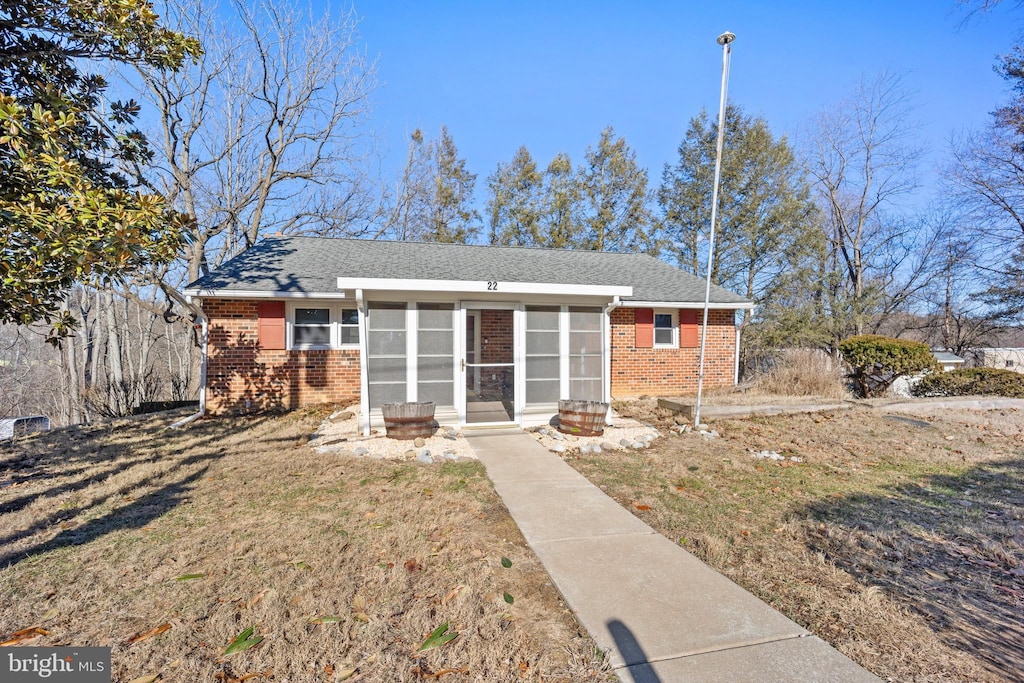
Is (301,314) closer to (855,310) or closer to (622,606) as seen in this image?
(622,606)

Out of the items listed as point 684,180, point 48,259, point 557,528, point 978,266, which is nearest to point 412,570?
point 557,528

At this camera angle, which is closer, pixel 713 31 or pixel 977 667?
pixel 977 667

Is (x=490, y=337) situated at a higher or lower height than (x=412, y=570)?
higher

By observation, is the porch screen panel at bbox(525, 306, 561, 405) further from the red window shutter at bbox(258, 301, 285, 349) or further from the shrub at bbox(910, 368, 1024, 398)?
the shrub at bbox(910, 368, 1024, 398)

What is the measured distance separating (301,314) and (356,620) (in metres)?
8.42

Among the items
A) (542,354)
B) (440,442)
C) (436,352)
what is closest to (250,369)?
(436,352)

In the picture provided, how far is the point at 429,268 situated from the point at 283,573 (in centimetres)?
816

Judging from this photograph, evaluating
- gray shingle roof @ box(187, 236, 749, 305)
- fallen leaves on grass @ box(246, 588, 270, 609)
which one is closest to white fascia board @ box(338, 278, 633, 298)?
gray shingle roof @ box(187, 236, 749, 305)

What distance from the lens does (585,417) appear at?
24.0ft

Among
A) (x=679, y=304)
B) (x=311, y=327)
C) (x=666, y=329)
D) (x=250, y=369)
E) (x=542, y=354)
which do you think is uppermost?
(x=679, y=304)

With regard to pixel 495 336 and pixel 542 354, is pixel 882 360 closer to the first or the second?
pixel 542 354

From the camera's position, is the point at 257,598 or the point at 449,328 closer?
the point at 257,598

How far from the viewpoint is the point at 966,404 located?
10242mm

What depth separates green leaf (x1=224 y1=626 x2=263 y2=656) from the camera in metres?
2.36
